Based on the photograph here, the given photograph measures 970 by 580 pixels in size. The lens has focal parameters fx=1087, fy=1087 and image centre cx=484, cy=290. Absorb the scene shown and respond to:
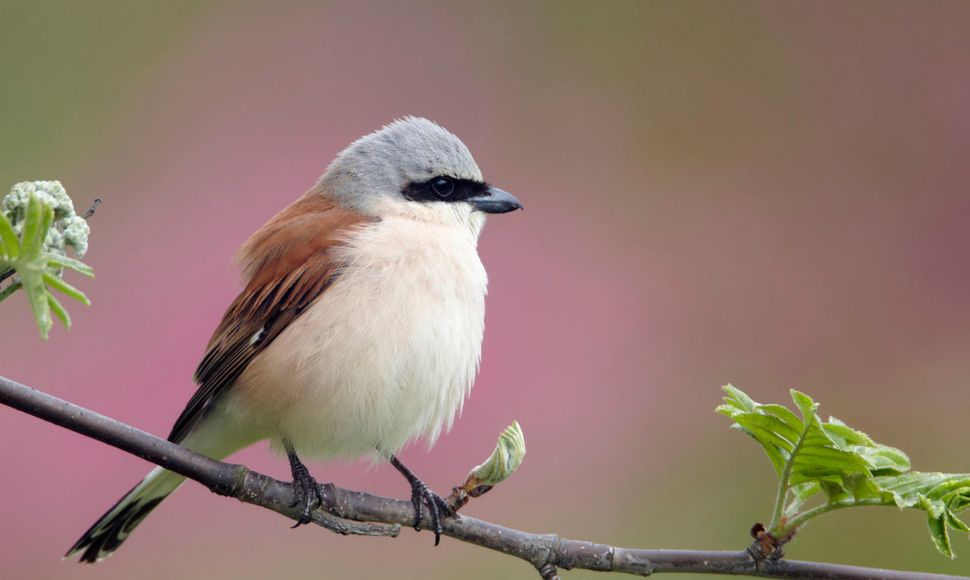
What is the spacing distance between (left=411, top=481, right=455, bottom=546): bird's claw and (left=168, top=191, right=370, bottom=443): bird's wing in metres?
0.42

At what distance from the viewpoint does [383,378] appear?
2064 mm

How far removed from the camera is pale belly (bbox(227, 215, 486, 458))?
6.74 feet

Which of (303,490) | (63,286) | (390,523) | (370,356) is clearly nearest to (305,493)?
(303,490)

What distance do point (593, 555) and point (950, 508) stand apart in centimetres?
51

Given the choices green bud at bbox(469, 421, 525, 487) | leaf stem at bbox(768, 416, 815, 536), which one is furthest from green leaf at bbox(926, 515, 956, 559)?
green bud at bbox(469, 421, 525, 487)

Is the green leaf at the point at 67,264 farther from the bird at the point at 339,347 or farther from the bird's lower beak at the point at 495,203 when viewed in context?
the bird's lower beak at the point at 495,203

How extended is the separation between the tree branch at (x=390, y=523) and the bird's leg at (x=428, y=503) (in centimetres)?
2

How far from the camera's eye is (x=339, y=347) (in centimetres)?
205

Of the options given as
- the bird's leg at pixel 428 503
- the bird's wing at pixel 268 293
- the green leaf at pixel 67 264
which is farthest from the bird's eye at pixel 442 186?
the green leaf at pixel 67 264

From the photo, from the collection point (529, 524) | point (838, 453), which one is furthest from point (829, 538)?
point (838, 453)

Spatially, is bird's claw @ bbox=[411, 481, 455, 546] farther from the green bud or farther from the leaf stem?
the leaf stem

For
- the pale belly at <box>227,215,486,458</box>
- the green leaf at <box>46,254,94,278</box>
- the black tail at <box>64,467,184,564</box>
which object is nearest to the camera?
the green leaf at <box>46,254,94,278</box>

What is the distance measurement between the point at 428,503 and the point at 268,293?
0.56 m

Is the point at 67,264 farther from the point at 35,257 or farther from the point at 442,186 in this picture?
the point at 442,186
